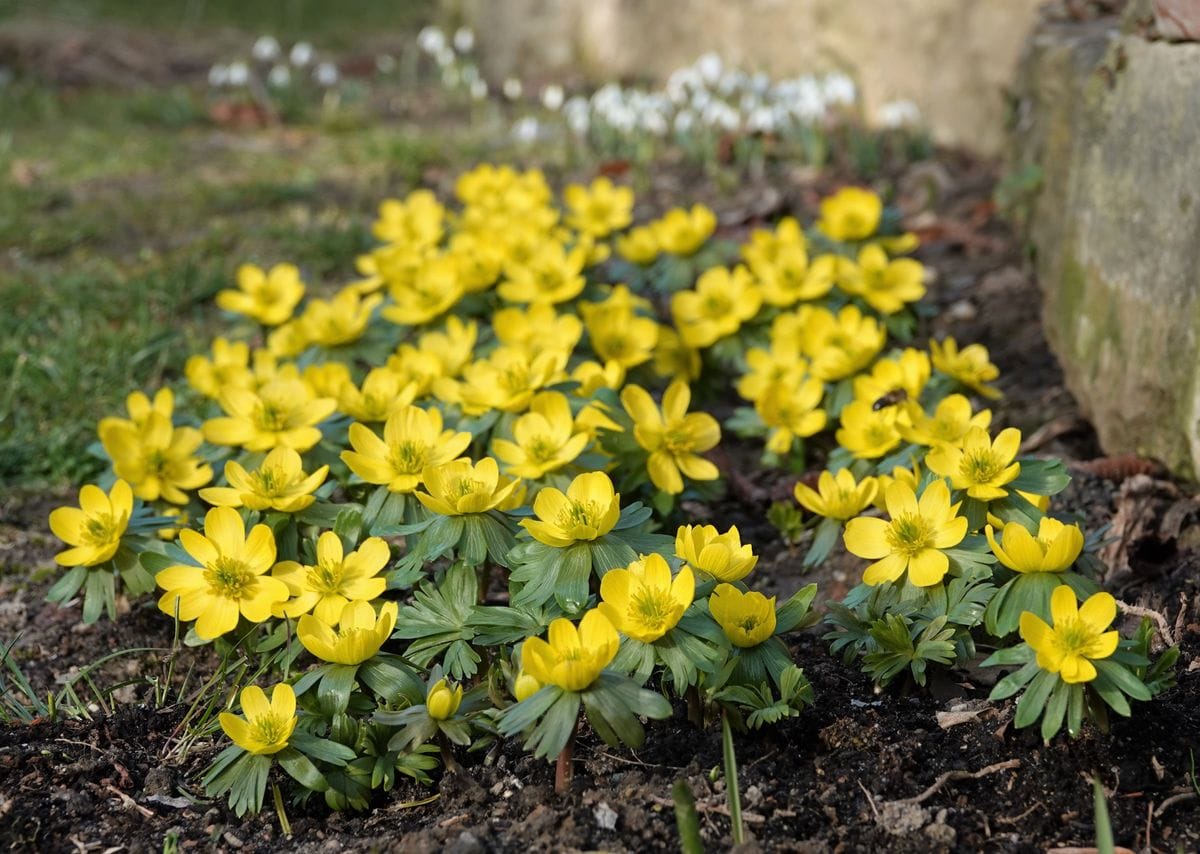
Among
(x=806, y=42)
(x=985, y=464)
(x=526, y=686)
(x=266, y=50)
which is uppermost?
(x=266, y=50)

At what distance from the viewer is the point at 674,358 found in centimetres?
332

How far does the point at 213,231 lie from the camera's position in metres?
4.61

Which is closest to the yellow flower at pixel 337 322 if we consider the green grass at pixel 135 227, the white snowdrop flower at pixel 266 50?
the green grass at pixel 135 227

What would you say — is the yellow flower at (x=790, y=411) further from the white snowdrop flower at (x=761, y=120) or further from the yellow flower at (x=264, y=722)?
the white snowdrop flower at (x=761, y=120)

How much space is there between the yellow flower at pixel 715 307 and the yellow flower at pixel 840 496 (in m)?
0.96

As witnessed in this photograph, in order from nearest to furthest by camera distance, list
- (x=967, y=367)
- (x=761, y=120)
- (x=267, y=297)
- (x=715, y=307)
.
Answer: (x=967, y=367) < (x=715, y=307) < (x=267, y=297) < (x=761, y=120)

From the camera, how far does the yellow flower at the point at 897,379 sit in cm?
279

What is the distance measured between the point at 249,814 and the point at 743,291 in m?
1.94

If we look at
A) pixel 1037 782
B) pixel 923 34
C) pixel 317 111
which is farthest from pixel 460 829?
pixel 317 111

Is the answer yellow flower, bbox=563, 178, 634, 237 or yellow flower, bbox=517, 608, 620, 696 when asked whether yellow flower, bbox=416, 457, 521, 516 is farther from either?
yellow flower, bbox=563, 178, 634, 237

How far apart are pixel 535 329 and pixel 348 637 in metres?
1.27

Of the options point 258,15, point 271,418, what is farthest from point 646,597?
point 258,15

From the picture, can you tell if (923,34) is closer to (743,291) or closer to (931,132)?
(931,132)

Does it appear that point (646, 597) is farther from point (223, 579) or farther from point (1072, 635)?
point (223, 579)
